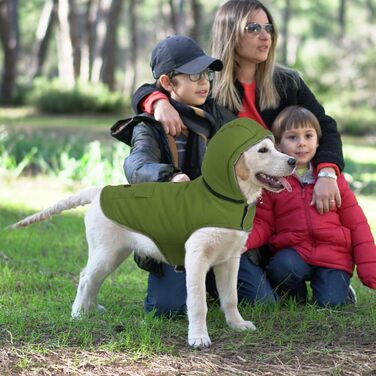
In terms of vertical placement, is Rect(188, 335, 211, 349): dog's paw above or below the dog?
below

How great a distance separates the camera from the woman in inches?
177

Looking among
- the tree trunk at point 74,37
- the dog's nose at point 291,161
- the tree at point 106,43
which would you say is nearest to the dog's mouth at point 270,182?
the dog's nose at point 291,161

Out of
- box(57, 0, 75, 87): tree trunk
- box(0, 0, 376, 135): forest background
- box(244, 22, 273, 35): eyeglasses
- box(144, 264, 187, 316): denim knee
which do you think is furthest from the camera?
box(57, 0, 75, 87): tree trunk

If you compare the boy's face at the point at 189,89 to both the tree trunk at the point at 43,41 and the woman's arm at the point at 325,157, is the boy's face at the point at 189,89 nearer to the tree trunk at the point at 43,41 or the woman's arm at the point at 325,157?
the woman's arm at the point at 325,157

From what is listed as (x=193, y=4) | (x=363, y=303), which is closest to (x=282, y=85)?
(x=363, y=303)

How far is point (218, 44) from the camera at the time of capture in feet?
15.4

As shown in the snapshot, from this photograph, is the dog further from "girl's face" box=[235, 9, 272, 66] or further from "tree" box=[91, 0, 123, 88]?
"tree" box=[91, 0, 123, 88]

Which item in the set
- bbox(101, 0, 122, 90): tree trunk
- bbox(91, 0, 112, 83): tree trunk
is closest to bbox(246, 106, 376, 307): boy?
bbox(91, 0, 112, 83): tree trunk

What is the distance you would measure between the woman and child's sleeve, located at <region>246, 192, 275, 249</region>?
159 millimetres

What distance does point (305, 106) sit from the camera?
16.0 feet

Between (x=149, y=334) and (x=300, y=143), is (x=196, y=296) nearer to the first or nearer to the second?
(x=149, y=334)

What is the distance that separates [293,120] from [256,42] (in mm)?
513

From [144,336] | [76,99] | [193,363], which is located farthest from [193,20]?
[193,363]

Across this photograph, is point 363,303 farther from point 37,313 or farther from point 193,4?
point 193,4
